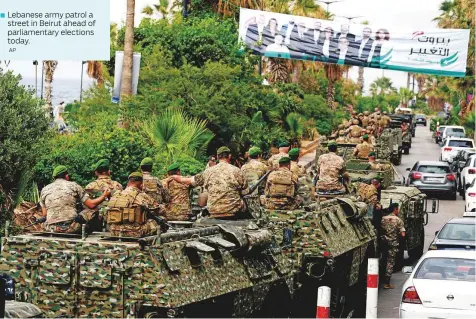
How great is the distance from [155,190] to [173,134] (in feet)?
35.8

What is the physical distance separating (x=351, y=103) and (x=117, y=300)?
2490 inches

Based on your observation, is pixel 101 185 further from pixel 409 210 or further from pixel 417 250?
pixel 417 250

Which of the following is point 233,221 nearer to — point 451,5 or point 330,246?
point 330,246

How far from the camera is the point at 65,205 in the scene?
509 inches

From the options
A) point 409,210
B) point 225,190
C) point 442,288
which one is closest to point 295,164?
point 225,190

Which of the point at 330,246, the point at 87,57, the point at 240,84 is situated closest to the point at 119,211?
the point at 330,246

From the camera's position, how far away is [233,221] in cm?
1440

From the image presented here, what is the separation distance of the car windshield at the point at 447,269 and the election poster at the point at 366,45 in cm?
2371

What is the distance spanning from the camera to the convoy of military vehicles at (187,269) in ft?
37.7

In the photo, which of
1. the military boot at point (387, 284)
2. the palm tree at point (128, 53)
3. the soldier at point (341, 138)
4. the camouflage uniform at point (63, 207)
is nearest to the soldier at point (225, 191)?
the camouflage uniform at point (63, 207)

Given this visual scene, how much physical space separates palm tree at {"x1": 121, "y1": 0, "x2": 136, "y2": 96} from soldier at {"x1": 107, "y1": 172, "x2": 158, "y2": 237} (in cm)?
1420

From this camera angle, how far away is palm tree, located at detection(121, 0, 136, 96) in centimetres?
A: 2614

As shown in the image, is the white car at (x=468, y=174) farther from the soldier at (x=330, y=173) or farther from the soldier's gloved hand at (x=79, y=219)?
the soldier's gloved hand at (x=79, y=219)

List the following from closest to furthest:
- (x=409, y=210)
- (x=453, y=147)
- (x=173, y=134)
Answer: (x=409, y=210), (x=173, y=134), (x=453, y=147)
